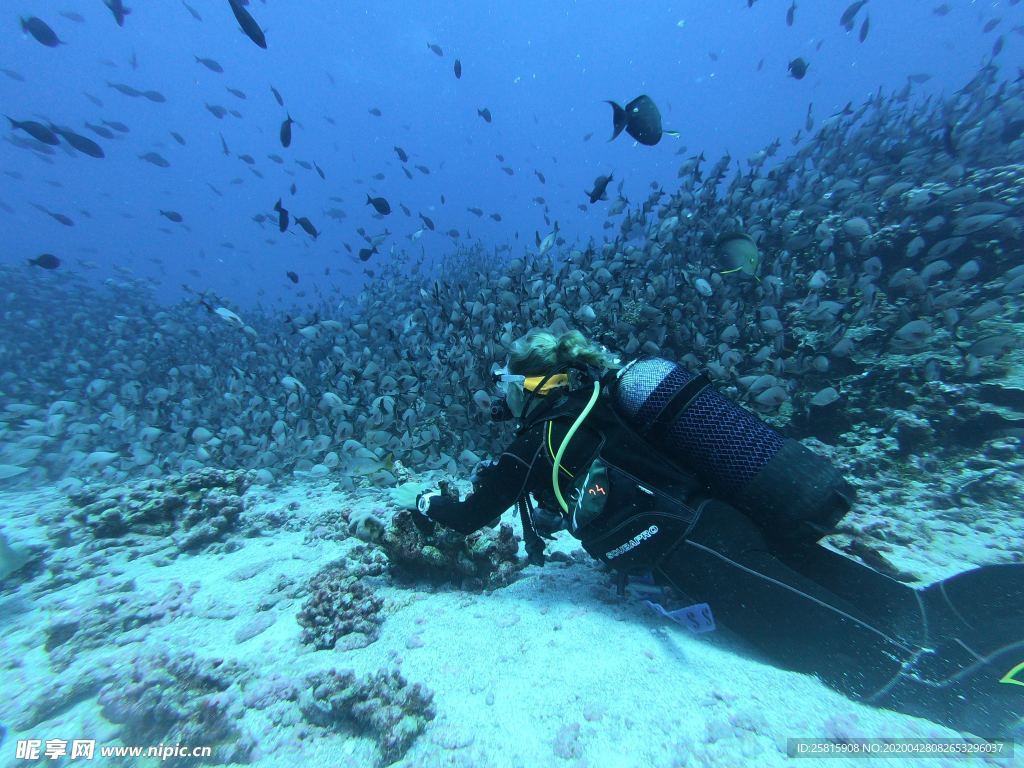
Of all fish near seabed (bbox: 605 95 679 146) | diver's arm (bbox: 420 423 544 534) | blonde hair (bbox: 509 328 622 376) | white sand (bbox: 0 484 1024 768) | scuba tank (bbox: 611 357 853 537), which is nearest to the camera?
white sand (bbox: 0 484 1024 768)

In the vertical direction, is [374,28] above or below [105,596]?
above

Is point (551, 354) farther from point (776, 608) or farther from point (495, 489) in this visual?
point (776, 608)

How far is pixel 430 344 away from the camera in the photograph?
9914mm

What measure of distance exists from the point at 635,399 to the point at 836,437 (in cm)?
487

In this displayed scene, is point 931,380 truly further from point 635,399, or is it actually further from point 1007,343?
point 635,399

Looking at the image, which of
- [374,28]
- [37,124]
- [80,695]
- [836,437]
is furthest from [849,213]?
[374,28]

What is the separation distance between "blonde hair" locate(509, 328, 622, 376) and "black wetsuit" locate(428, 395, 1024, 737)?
0.36 meters

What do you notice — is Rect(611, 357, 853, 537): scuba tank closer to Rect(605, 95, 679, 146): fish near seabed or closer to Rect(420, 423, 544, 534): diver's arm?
Rect(420, 423, 544, 534): diver's arm

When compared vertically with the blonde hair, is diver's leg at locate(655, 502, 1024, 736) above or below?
below

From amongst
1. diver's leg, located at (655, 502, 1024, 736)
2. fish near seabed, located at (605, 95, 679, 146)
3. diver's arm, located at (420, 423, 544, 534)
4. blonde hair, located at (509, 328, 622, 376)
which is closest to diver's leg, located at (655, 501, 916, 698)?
diver's leg, located at (655, 502, 1024, 736)

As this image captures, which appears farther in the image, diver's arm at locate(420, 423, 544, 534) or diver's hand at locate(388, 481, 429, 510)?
diver's hand at locate(388, 481, 429, 510)

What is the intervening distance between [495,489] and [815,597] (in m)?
1.94

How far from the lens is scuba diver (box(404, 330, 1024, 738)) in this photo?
2.20 meters

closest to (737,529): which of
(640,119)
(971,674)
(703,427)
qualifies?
(703,427)
